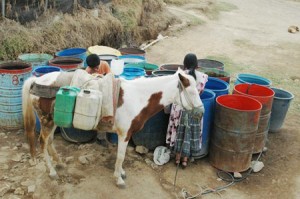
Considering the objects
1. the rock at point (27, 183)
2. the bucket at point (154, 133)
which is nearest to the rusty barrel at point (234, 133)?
the bucket at point (154, 133)

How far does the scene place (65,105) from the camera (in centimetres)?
360

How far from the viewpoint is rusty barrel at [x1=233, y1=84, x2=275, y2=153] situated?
4.91m

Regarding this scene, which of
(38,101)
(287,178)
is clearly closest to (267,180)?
(287,178)

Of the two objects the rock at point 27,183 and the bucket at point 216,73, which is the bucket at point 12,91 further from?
the bucket at point 216,73

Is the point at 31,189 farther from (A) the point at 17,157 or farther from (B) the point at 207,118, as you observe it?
(B) the point at 207,118

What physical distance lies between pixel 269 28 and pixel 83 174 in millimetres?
14503

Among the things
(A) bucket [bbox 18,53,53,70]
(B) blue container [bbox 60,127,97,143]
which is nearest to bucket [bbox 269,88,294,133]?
(B) blue container [bbox 60,127,97,143]

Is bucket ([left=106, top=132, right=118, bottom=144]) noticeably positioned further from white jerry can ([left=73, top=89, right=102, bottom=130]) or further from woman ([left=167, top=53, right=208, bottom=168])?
white jerry can ([left=73, top=89, right=102, bottom=130])

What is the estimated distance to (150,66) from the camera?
595cm

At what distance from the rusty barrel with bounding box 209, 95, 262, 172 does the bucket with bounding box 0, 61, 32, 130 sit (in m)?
3.13

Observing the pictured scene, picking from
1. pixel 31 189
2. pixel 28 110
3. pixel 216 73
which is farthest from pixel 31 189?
pixel 216 73

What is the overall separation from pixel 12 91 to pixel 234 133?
3.51m

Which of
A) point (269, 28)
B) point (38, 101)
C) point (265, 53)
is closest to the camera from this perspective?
point (38, 101)

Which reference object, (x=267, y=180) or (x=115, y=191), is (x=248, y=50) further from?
(x=115, y=191)
